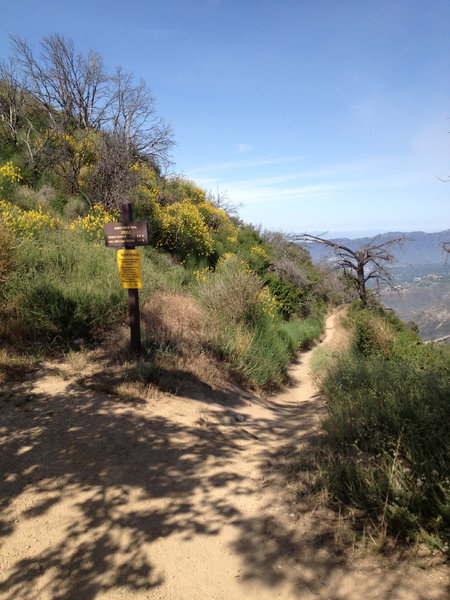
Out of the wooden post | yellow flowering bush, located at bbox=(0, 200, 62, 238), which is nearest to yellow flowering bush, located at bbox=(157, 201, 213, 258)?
yellow flowering bush, located at bbox=(0, 200, 62, 238)

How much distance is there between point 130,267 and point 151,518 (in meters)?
3.72

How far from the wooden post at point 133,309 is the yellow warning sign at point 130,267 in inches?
5.0

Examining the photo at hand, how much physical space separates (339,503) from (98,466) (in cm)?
223

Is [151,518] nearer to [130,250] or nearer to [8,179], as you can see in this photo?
[130,250]

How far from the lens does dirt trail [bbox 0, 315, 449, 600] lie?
7.34 feet

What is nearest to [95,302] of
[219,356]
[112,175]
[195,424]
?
[219,356]

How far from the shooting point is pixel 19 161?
1304cm

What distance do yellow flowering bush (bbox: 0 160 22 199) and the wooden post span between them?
715 cm

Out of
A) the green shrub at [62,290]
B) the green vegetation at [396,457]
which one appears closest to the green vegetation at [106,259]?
the green shrub at [62,290]

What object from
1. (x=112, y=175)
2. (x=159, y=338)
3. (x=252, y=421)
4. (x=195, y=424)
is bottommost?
(x=252, y=421)

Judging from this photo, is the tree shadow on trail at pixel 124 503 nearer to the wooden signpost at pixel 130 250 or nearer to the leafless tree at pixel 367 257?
the wooden signpost at pixel 130 250

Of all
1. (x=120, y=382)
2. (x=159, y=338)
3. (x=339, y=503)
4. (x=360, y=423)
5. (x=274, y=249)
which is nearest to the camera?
A: (x=339, y=503)

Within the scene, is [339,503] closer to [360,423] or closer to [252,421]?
[360,423]

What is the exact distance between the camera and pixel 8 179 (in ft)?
36.7
